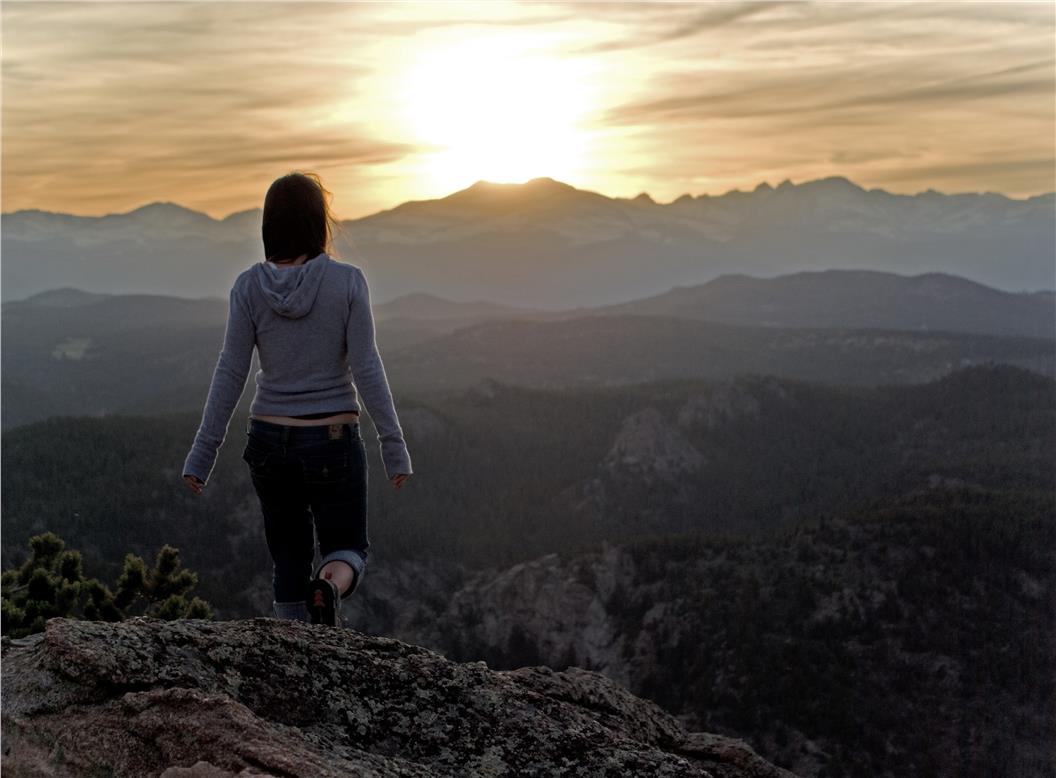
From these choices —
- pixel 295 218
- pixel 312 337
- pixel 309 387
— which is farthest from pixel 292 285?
pixel 309 387

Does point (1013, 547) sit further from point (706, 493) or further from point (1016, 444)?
point (706, 493)

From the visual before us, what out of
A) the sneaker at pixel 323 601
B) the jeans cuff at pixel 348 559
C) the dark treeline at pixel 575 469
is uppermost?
the jeans cuff at pixel 348 559

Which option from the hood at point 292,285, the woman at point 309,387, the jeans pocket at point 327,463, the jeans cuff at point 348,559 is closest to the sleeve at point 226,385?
the woman at point 309,387

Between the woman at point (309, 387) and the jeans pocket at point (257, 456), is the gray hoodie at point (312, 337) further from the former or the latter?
the jeans pocket at point (257, 456)

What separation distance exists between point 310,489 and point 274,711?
1.92 m

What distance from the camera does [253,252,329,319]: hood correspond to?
7.66 meters

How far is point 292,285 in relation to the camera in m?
7.75

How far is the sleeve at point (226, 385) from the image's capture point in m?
7.94

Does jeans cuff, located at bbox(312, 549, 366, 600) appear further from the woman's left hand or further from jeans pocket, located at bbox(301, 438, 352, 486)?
the woman's left hand

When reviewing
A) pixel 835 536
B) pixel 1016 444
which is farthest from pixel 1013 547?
pixel 1016 444

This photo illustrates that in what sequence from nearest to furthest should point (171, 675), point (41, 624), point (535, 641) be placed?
point (171, 675) → point (41, 624) → point (535, 641)

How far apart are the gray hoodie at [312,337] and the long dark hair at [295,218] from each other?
0.19 metres

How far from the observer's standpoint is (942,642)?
6931 centimetres

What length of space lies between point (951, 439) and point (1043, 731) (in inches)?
3703
